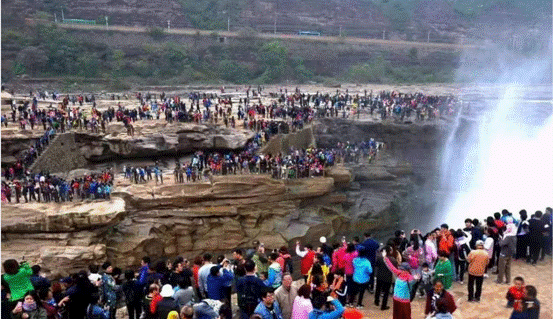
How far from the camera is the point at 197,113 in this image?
26.9m

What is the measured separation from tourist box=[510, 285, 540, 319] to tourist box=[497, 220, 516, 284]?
289 centimetres

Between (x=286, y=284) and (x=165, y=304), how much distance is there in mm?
1425

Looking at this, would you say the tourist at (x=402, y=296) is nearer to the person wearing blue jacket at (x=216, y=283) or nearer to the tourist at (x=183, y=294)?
the person wearing blue jacket at (x=216, y=283)

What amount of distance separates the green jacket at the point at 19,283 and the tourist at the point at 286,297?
306cm

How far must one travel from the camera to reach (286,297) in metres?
6.09

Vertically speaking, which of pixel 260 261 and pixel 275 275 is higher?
pixel 275 275

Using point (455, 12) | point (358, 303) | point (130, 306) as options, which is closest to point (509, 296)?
point (358, 303)

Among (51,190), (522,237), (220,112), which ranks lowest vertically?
(51,190)

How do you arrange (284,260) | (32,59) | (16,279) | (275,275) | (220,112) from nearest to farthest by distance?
1. (16,279)
2. (275,275)
3. (284,260)
4. (220,112)
5. (32,59)

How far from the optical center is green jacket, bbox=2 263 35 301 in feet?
20.2

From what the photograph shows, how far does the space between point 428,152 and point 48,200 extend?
21.5m

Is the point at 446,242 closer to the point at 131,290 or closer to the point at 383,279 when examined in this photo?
the point at 383,279

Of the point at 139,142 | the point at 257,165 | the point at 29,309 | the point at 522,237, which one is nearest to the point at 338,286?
the point at 29,309

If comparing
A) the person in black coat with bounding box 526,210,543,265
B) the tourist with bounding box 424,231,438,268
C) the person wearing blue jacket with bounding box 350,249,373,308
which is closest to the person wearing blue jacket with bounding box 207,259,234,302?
the person wearing blue jacket with bounding box 350,249,373,308
